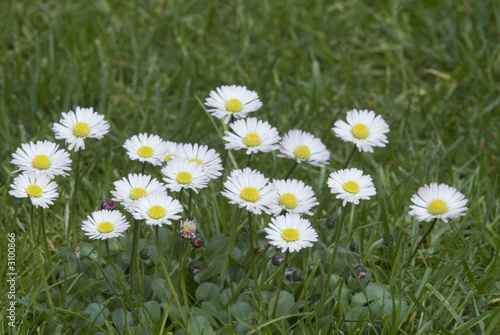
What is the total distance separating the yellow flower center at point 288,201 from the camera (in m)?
2.18

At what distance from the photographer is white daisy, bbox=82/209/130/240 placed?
2076 millimetres

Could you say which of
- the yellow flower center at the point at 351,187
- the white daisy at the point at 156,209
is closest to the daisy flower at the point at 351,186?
the yellow flower center at the point at 351,187

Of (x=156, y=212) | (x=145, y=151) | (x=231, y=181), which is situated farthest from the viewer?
(x=145, y=151)

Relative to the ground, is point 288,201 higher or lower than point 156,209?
higher

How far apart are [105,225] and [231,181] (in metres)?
0.42

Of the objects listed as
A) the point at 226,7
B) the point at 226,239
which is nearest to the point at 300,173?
the point at 226,239

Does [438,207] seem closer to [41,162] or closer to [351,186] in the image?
[351,186]

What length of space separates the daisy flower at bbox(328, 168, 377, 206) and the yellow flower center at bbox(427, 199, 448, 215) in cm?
19

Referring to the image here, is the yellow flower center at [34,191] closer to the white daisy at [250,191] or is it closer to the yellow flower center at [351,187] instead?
the white daisy at [250,191]

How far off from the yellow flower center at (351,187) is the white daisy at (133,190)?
0.58 m

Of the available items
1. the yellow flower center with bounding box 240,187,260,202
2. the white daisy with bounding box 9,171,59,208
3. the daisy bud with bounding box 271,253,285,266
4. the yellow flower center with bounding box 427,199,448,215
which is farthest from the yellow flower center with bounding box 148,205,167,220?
the yellow flower center with bounding box 427,199,448,215

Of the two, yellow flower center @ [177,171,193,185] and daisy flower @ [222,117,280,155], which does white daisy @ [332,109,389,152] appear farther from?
yellow flower center @ [177,171,193,185]

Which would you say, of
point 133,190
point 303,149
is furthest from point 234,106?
point 133,190

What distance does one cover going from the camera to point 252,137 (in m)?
2.34
